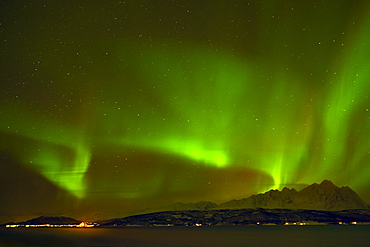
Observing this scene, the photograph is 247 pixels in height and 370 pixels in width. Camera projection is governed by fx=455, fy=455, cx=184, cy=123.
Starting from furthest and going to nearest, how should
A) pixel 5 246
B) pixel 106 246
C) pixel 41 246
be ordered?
pixel 106 246 → pixel 41 246 → pixel 5 246

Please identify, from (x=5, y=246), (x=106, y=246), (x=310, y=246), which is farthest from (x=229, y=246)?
(x=5, y=246)

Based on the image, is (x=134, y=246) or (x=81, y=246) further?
(x=134, y=246)

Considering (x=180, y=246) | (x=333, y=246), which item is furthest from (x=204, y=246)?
(x=333, y=246)

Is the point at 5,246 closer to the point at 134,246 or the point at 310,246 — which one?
the point at 134,246

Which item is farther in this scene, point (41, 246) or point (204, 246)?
point (204, 246)

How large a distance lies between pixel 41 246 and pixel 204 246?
27572 millimetres

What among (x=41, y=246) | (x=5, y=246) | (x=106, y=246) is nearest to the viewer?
(x=5, y=246)

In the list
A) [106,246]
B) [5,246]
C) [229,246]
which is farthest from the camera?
[229,246]

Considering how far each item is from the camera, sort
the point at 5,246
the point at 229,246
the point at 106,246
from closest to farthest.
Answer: the point at 5,246 → the point at 106,246 → the point at 229,246

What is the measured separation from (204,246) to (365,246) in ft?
93.2

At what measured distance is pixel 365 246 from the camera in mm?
80125

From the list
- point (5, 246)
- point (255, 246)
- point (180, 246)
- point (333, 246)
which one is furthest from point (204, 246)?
point (5, 246)

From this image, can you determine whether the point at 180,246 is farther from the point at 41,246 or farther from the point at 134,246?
the point at 41,246

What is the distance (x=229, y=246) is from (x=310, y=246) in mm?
15683
